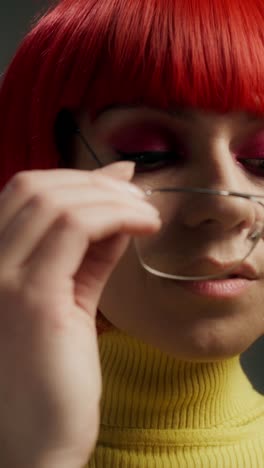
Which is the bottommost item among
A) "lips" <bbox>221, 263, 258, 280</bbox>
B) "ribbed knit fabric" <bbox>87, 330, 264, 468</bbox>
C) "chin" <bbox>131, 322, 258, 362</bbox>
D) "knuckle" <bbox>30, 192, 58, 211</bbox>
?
"ribbed knit fabric" <bbox>87, 330, 264, 468</bbox>

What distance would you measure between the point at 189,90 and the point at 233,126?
0.20 feet

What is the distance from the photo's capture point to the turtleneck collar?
0.91m

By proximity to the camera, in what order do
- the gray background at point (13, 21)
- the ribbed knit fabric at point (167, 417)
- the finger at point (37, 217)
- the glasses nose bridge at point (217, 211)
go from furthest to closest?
the gray background at point (13, 21) < the ribbed knit fabric at point (167, 417) < the glasses nose bridge at point (217, 211) < the finger at point (37, 217)

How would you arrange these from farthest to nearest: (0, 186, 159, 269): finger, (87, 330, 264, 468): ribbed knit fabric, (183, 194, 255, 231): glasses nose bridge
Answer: (87, 330, 264, 468): ribbed knit fabric, (183, 194, 255, 231): glasses nose bridge, (0, 186, 159, 269): finger

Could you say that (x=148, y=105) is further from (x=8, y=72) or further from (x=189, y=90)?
(x=8, y=72)

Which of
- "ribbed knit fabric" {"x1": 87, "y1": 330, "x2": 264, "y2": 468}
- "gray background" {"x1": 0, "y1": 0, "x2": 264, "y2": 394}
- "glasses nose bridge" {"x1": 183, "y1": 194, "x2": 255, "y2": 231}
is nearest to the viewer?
"glasses nose bridge" {"x1": 183, "y1": 194, "x2": 255, "y2": 231}

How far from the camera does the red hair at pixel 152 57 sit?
0.72 meters

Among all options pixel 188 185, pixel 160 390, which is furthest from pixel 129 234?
pixel 160 390

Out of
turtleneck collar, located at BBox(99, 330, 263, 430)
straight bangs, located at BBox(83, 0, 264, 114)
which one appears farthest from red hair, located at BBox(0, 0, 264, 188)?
turtleneck collar, located at BBox(99, 330, 263, 430)

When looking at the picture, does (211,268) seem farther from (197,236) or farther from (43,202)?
(43,202)

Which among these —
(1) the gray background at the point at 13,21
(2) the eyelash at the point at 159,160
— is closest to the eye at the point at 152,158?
(2) the eyelash at the point at 159,160

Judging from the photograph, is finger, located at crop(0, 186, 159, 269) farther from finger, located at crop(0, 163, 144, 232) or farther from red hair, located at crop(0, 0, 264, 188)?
red hair, located at crop(0, 0, 264, 188)

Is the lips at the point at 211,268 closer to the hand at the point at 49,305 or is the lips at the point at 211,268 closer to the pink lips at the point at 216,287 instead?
the pink lips at the point at 216,287

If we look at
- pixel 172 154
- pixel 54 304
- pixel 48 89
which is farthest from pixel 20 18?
pixel 54 304
